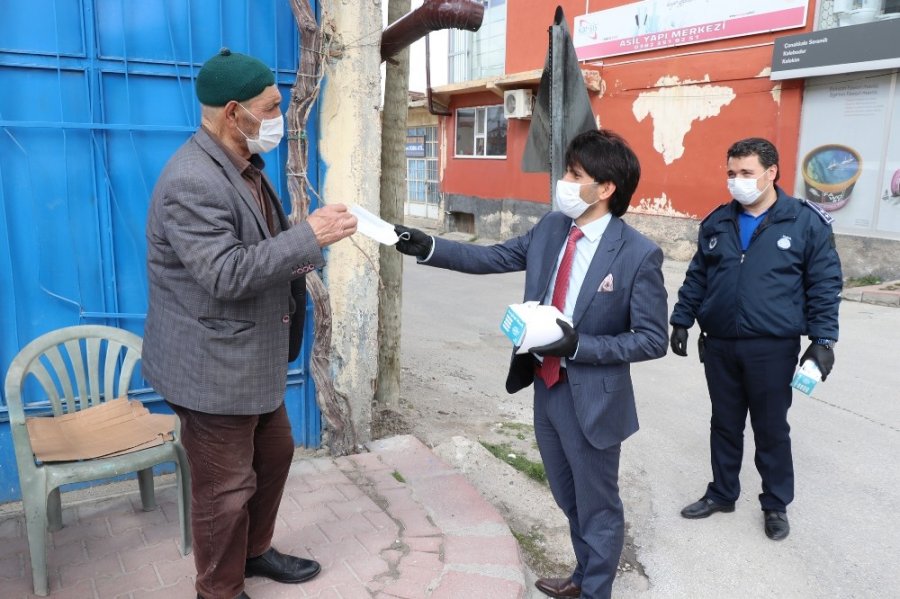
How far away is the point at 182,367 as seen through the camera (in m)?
2.15

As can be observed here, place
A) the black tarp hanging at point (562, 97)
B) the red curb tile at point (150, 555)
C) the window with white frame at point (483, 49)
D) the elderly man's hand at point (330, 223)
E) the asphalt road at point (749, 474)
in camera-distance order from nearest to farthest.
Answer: the elderly man's hand at point (330, 223) → the red curb tile at point (150, 555) → the black tarp hanging at point (562, 97) → the asphalt road at point (749, 474) → the window with white frame at point (483, 49)

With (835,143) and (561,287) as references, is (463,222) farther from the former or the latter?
(561,287)

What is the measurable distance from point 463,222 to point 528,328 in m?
16.4

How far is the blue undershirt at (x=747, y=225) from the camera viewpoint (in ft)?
10.7

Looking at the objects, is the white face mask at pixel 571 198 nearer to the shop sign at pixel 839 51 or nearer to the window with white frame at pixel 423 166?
the shop sign at pixel 839 51

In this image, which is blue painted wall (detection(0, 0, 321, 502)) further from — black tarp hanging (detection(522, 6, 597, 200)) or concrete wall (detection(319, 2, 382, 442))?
black tarp hanging (detection(522, 6, 597, 200))

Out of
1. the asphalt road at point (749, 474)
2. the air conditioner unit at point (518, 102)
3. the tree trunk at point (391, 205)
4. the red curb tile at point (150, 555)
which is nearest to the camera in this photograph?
the red curb tile at point (150, 555)

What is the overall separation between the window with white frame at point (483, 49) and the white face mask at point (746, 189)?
46.3 ft

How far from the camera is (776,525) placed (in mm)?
3299

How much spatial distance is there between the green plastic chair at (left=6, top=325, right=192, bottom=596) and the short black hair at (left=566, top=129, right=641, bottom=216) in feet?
6.16

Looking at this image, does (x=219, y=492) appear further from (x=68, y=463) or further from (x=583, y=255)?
(x=583, y=255)

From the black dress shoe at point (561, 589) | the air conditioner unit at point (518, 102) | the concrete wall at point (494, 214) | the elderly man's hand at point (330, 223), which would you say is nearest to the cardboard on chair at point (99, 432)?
the elderly man's hand at point (330, 223)

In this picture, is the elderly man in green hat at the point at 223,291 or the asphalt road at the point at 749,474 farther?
the asphalt road at the point at 749,474

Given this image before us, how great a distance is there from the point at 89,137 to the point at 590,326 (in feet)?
7.63
